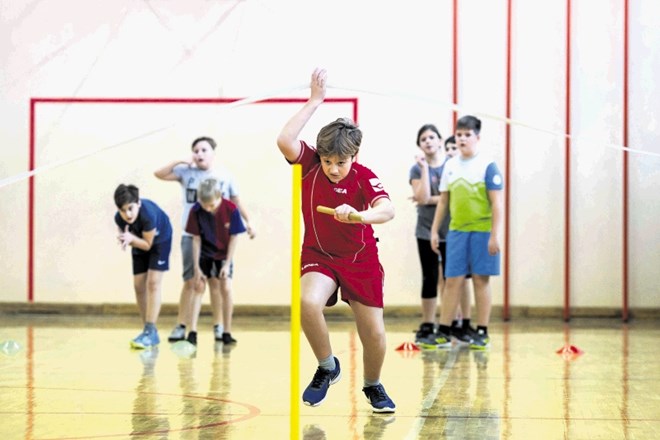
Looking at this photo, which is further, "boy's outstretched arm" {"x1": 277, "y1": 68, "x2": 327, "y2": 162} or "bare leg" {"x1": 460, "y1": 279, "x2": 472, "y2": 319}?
"bare leg" {"x1": 460, "y1": 279, "x2": 472, "y2": 319}

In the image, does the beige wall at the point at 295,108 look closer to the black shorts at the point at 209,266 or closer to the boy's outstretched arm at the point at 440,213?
the black shorts at the point at 209,266

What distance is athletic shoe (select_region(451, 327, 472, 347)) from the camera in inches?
297

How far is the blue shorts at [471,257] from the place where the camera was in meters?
6.94

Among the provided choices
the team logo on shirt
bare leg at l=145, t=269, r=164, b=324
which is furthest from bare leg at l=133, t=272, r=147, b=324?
the team logo on shirt

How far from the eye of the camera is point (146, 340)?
291 inches

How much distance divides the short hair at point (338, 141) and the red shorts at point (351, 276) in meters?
0.42

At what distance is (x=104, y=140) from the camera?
423 inches

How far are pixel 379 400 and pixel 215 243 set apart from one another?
10.9ft

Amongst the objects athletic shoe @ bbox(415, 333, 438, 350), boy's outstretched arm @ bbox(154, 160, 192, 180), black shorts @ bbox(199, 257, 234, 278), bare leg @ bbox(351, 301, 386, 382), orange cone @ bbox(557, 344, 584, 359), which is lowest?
orange cone @ bbox(557, 344, 584, 359)

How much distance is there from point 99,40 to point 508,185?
4.04 m

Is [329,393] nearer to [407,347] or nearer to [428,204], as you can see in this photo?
[407,347]

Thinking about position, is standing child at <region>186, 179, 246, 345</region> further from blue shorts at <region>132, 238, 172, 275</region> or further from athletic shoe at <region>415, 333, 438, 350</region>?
athletic shoe at <region>415, 333, 438, 350</region>

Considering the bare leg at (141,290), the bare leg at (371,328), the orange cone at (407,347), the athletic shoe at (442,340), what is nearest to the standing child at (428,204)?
the athletic shoe at (442,340)

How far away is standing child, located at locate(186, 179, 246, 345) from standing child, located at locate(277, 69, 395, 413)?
322 centimetres
